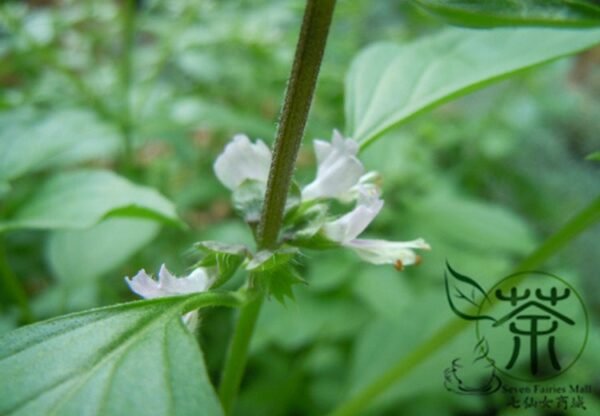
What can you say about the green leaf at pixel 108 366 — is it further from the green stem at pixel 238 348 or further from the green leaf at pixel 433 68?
the green leaf at pixel 433 68

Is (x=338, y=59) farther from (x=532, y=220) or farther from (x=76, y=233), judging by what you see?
(x=76, y=233)

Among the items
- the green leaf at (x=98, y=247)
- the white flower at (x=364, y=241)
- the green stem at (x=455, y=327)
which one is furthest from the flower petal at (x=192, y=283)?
the green leaf at (x=98, y=247)

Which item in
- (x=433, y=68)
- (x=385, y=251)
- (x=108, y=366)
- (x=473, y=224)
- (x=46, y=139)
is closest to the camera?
(x=108, y=366)

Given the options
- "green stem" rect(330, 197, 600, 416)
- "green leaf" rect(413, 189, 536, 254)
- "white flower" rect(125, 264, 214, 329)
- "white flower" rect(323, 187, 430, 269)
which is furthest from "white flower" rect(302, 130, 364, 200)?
"green leaf" rect(413, 189, 536, 254)

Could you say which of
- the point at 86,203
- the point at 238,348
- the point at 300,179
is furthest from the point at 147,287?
the point at 300,179

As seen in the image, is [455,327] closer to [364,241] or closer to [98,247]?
[364,241]
